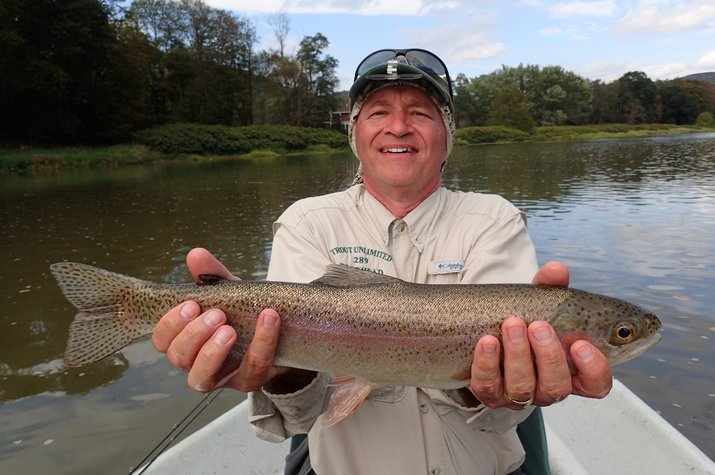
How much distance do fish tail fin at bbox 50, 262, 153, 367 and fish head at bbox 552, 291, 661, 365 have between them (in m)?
2.11

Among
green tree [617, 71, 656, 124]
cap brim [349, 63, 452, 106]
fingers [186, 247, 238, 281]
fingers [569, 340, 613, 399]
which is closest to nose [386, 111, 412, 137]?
cap brim [349, 63, 452, 106]

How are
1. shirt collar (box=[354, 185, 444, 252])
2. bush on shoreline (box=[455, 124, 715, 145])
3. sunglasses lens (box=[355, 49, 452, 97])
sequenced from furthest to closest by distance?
1. bush on shoreline (box=[455, 124, 715, 145])
2. sunglasses lens (box=[355, 49, 452, 97])
3. shirt collar (box=[354, 185, 444, 252])

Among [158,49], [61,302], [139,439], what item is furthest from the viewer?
[158,49]

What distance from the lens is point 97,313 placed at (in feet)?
8.97

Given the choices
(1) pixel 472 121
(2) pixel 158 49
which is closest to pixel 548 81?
(1) pixel 472 121

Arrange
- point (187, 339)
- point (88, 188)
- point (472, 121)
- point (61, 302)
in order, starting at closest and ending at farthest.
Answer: point (187, 339) < point (61, 302) < point (88, 188) < point (472, 121)

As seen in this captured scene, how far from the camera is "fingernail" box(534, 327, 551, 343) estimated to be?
2.22 m

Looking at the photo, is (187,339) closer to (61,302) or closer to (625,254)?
(61,302)

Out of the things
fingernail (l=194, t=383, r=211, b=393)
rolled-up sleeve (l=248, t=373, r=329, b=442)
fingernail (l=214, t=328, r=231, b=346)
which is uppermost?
fingernail (l=214, t=328, r=231, b=346)

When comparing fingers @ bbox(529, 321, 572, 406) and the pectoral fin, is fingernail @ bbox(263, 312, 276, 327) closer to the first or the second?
the pectoral fin

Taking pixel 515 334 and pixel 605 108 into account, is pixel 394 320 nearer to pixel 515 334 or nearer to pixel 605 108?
pixel 515 334

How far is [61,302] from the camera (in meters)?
10.1

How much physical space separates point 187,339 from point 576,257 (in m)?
11.5

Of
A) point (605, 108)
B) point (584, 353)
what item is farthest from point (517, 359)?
point (605, 108)
